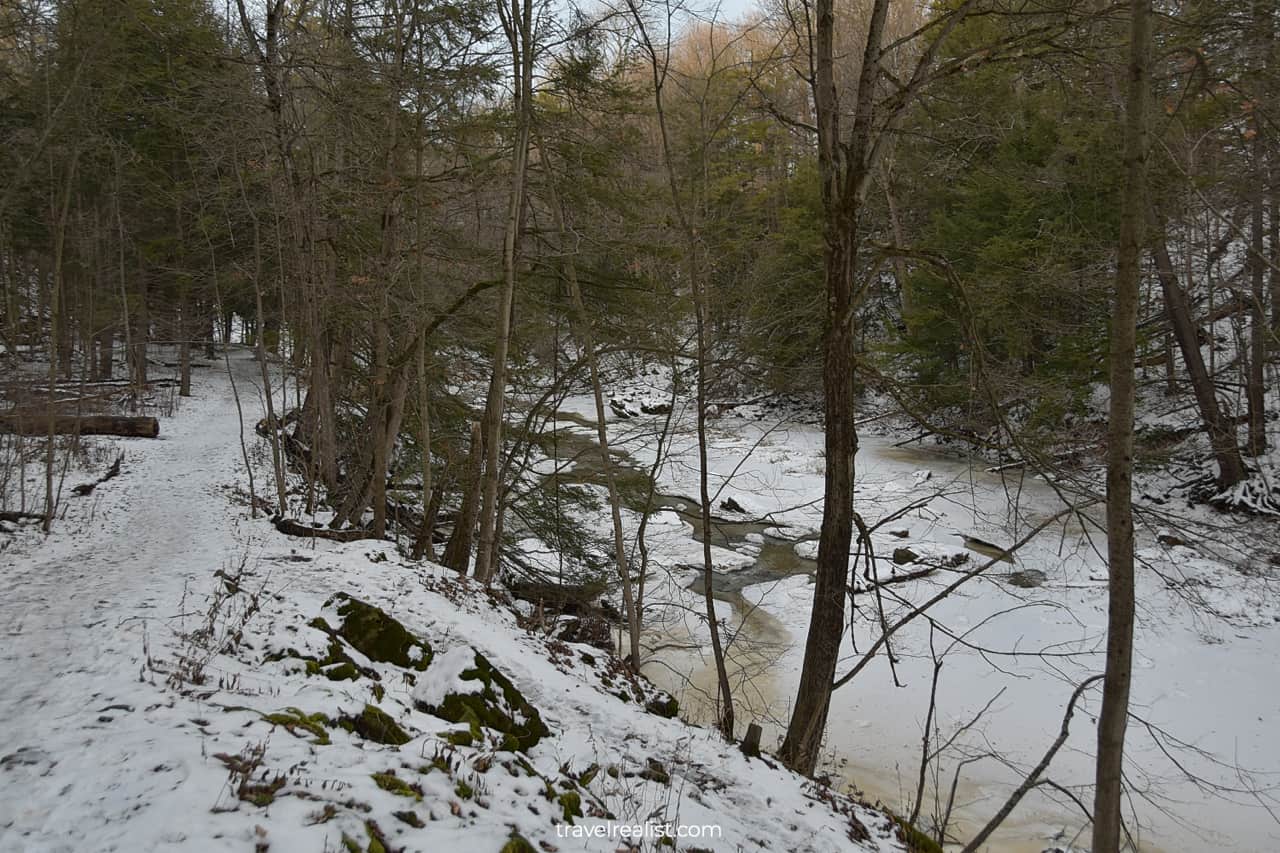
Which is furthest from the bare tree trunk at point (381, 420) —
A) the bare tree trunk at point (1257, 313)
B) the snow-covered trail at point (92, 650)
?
the bare tree trunk at point (1257, 313)

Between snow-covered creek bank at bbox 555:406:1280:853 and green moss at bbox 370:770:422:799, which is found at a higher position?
green moss at bbox 370:770:422:799

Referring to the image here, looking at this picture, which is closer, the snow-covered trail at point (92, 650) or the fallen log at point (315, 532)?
the snow-covered trail at point (92, 650)

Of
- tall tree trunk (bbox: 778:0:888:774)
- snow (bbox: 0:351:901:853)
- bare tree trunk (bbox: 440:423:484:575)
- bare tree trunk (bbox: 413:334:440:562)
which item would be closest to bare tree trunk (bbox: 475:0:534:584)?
bare tree trunk (bbox: 440:423:484:575)

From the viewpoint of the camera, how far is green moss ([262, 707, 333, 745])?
3.58 m

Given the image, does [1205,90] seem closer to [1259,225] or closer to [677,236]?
[677,236]

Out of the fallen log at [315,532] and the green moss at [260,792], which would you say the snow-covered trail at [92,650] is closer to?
the green moss at [260,792]

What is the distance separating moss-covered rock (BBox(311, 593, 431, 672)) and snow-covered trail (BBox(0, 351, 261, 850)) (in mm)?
996

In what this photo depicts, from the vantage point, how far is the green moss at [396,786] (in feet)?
10.6

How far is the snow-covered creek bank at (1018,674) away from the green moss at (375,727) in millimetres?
3020

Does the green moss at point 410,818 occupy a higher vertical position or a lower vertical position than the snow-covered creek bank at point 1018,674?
higher

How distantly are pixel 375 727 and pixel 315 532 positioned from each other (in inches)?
231

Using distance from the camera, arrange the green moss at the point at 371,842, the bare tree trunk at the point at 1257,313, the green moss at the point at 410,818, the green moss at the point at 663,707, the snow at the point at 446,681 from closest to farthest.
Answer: the green moss at the point at 371,842 → the green moss at the point at 410,818 → the snow at the point at 446,681 → the green moss at the point at 663,707 → the bare tree trunk at the point at 1257,313

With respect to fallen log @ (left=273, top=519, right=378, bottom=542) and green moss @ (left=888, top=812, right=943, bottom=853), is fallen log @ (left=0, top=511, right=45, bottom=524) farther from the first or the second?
green moss @ (left=888, top=812, right=943, bottom=853)

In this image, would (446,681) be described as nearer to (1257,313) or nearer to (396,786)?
(396,786)
